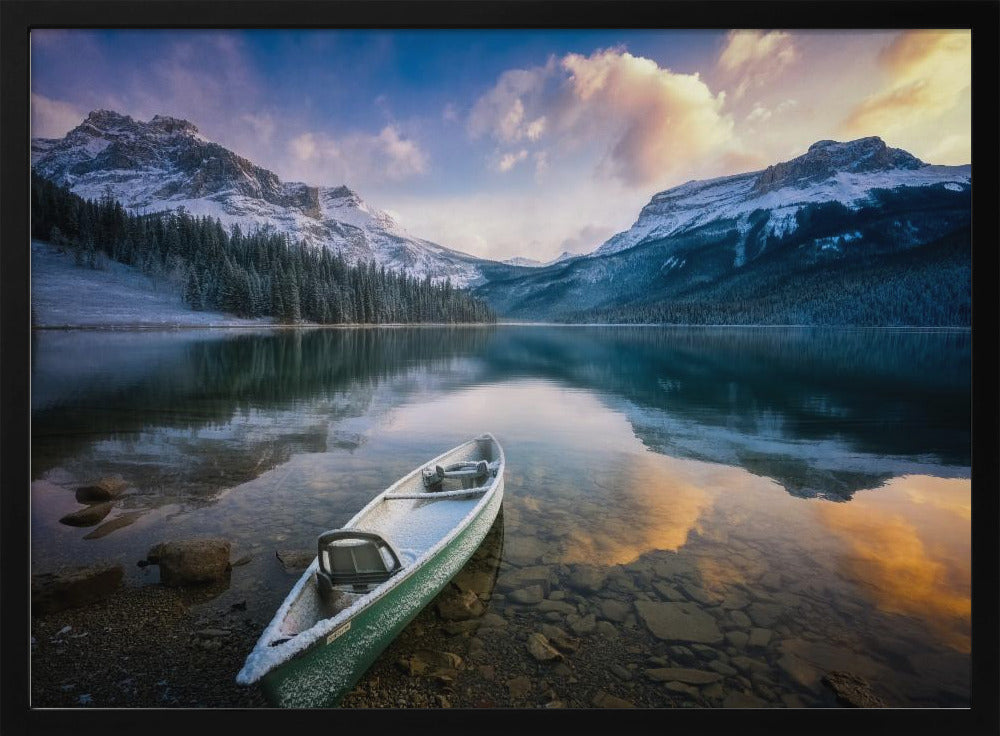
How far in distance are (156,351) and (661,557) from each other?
30503 millimetres

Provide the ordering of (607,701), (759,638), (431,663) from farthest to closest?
1. (759,638)
2. (431,663)
3. (607,701)

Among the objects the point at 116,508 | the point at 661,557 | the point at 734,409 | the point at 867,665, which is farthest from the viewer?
the point at 734,409

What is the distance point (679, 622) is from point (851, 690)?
1.31m

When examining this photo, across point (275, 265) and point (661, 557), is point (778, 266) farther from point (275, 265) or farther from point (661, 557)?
point (661, 557)

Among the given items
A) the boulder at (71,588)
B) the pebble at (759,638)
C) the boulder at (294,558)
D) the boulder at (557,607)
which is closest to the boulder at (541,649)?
the boulder at (557,607)

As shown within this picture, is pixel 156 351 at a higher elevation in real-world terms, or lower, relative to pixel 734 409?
higher

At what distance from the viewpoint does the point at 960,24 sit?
99.4 inches

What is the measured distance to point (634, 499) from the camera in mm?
8078

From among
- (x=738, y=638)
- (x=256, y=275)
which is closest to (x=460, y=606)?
(x=738, y=638)

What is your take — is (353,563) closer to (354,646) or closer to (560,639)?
(354,646)

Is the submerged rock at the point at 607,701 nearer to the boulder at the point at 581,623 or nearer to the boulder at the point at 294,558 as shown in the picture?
the boulder at the point at 581,623

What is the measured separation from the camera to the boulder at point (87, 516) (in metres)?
5.99

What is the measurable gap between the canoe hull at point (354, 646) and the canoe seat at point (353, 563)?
27cm

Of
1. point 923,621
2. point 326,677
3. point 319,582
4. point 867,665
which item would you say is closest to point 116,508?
point 319,582
